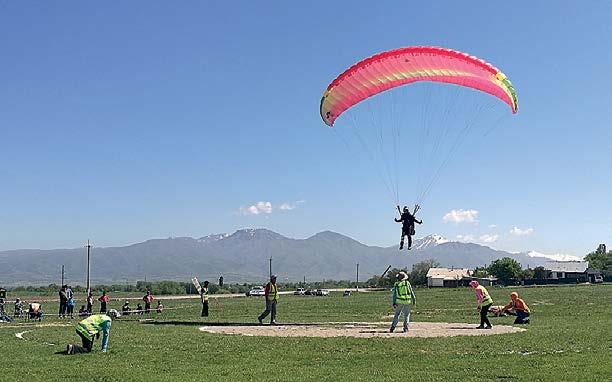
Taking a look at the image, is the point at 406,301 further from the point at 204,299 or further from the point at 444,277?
the point at 444,277

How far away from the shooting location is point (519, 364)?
44.2ft

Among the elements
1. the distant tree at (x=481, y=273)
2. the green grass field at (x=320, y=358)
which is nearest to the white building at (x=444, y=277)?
the distant tree at (x=481, y=273)

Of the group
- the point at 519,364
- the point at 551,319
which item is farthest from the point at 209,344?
the point at 551,319

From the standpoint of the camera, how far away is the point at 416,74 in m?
24.3

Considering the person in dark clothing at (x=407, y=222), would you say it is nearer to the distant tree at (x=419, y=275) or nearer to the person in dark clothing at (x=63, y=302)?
the person in dark clothing at (x=63, y=302)

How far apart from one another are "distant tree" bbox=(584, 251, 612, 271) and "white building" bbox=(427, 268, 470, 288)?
3775cm

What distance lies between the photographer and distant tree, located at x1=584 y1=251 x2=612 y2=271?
167 m

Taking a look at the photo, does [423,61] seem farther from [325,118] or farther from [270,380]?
[270,380]

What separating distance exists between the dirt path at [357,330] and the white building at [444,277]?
98402mm

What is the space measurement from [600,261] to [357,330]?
16527 centimetres

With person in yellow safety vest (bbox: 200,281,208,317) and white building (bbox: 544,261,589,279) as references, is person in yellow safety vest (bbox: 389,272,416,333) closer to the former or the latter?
person in yellow safety vest (bbox: 200,281,208,317)

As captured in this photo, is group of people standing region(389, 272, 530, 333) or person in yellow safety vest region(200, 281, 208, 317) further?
person in yellow safety vest region(200, 281, 208, 317)

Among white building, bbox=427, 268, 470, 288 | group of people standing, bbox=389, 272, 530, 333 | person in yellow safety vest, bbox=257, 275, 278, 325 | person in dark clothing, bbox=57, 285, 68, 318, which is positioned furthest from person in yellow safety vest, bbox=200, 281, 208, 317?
white building, bbox=427, 268, 470, 288

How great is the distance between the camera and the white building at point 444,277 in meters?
126
